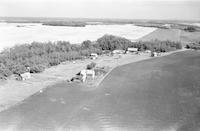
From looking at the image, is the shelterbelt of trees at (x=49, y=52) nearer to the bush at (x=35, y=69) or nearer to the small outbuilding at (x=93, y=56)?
the bush at (x=35, y=69)

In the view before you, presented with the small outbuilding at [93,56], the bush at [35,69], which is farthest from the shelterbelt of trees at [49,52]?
the small outbuilding at [93,56]

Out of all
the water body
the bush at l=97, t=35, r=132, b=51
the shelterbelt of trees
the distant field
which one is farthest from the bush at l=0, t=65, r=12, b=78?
the distant field

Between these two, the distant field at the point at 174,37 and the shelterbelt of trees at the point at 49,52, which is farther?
the distant field at the point at 174,37

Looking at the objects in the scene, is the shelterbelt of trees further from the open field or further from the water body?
the water body

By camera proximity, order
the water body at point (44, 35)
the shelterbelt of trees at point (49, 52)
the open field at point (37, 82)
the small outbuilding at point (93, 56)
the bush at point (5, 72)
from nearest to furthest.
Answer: the open field at point (37, 82), the bush at point (5, 72), the shelterbelt of trees at point (49, 52), the small outbuilding at point (93, 56), the water body at point (44, 35)

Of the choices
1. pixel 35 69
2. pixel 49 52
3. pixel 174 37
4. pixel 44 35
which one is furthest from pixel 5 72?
pixel 174 37

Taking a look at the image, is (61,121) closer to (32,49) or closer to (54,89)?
(54,89)

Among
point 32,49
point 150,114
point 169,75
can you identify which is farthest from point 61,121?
point 32,49
